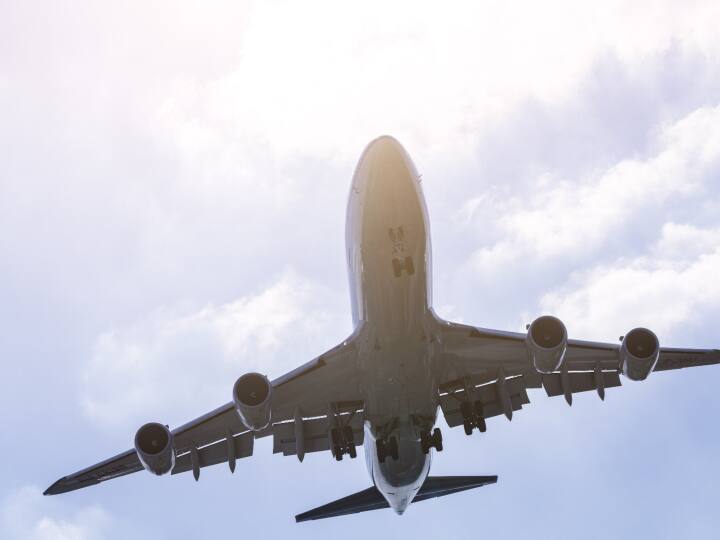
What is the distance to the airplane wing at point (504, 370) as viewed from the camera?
21.0 metres

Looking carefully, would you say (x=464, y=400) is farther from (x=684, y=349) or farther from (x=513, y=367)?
(x=684, y=349)

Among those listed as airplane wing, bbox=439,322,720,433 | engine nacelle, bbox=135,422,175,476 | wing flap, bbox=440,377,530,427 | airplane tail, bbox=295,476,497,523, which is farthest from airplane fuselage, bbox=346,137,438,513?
engine nacelle, bbox=135,422,175,476

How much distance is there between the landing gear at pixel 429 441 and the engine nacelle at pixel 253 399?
165 inches

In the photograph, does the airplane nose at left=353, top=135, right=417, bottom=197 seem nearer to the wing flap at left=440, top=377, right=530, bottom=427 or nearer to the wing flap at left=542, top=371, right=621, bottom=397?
the wing flap at left=440, top=377, right=530, bottom=427

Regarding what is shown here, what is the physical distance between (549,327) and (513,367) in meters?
3.63

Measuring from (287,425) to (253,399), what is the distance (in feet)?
15.4

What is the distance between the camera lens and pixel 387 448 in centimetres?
2089

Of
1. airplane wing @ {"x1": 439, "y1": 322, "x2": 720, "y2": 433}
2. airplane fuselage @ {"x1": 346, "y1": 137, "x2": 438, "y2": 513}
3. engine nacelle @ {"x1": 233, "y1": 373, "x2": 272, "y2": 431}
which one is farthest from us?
airplane wing @ {"x1": 439, "y1": 322, "x2": 720, "y2": 433}

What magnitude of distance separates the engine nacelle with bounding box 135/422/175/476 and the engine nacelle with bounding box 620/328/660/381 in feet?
38.3

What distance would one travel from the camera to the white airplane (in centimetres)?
1806

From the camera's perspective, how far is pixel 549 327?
1912cm

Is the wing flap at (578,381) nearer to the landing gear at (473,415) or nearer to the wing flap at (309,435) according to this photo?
the landing gear at (473,415)

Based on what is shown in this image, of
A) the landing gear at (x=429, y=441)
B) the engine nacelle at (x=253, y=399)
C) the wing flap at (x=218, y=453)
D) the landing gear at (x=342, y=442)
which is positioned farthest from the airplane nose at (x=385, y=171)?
the wing flap at (x=218, y=453)

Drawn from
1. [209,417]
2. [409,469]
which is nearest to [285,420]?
[209,417]
